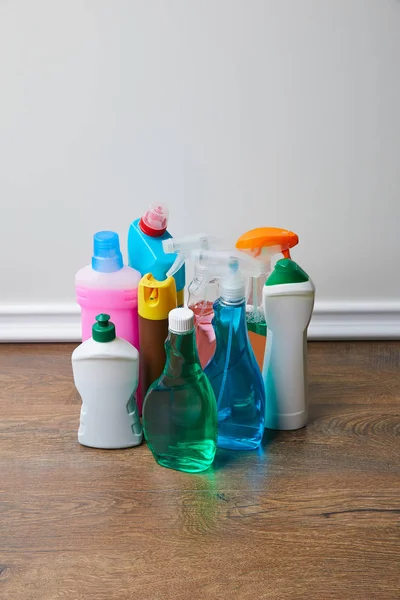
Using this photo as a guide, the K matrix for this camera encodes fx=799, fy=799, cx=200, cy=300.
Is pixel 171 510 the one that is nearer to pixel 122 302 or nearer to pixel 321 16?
pixel 122 302

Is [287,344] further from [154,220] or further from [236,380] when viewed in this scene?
[154,220]

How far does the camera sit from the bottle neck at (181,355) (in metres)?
1.00

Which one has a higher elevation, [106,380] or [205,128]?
[205,128]

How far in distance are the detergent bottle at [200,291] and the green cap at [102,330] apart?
120mm

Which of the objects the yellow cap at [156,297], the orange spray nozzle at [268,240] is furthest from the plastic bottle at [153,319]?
the orange spray nozzle at [268,240]

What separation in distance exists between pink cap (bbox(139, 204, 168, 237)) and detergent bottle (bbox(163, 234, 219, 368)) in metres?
0.02

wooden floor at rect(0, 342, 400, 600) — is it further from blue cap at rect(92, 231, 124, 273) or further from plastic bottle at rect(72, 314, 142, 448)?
blue cap at rect(92, 231, 124, 273)

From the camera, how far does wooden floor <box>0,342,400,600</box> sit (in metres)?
0.88

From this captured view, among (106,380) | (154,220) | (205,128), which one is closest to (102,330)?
(106,380)

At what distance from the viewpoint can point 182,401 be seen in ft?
3.33

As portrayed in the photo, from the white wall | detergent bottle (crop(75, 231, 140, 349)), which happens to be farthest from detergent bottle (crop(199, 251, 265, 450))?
the white wall

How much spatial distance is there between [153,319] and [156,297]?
31 mm

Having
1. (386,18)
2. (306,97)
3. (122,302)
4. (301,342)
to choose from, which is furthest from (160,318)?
(386,18)

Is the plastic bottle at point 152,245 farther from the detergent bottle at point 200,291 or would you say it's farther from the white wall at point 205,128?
the white wall at point 205,128
